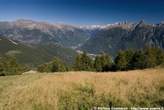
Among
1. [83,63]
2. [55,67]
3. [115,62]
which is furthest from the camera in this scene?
[83,63]

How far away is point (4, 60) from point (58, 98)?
272 ft


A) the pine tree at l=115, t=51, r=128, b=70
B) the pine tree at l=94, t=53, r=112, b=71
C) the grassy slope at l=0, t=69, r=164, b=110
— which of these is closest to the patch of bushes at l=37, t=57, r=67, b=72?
the pine tree at l=94, t=53, r=112, b=71

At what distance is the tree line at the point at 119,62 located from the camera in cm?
10295

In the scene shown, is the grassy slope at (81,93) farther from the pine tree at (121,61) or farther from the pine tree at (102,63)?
the pine tree at (102,63)

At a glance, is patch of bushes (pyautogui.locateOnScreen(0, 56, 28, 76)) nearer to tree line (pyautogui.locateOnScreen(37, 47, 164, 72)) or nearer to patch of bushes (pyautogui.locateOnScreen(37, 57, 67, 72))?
patch of bushes (pyautogui.locateOnScreen(37, 57, 67, 72))

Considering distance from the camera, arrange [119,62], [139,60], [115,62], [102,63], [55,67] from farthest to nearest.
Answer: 1. [102,63]
2. [115,62]
3. [119,62]
4. [55,67]
5. [139,60]

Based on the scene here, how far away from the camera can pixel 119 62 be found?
105750 mm

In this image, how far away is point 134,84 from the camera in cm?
1795

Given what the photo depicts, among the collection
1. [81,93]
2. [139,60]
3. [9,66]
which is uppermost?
[81,93]

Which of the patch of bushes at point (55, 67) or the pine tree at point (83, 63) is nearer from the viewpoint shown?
the patch of bushes at point (55, 67)

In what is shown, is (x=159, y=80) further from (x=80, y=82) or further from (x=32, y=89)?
(x=32, y=89)

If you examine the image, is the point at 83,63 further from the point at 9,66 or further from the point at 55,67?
the point at 9,66

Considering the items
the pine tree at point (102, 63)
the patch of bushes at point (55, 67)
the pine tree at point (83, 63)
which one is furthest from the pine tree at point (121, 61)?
the patch of bushes at point (55, 67)

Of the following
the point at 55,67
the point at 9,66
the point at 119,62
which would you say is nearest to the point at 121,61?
the point at 119,62
